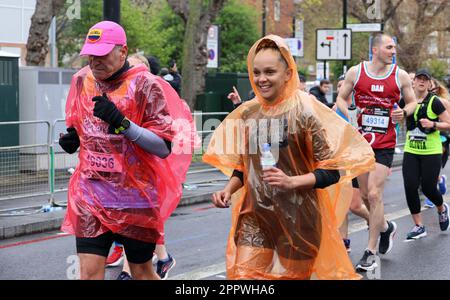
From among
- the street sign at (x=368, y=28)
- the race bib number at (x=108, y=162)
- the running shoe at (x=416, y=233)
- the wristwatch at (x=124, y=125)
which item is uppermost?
the street sign at (x=368, y=28)

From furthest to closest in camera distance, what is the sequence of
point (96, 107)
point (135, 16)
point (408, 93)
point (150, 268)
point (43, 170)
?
point (135, 16), point (43, 170), point (408, 93), point (150, 268), point (96, 107)

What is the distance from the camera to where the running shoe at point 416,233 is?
9180 millimetres

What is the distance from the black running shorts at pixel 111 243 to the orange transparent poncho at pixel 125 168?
0.03 meters

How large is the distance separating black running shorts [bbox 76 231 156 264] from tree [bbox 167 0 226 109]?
624 inches

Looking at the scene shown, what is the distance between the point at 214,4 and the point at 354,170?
633 inches

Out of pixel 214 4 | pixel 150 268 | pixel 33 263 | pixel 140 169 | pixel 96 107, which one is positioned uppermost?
pixel 214 4

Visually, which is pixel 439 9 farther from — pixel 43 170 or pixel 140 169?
pixel 140 169

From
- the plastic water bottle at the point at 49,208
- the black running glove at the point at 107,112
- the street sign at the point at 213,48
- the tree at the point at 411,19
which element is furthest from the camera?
the tree at the point at 411,19

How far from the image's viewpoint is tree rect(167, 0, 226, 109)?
2057 centimetres

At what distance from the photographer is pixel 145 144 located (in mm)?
4855

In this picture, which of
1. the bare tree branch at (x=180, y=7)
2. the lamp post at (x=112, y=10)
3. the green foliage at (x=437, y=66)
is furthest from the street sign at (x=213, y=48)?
the green foliage at (x=437, y=66)

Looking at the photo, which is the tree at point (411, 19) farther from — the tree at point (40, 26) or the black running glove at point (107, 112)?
the black running glove at point (107, 112)

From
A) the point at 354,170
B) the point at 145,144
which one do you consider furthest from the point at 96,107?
the point at 354,170

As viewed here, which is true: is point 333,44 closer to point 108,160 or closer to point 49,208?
point 49,208
